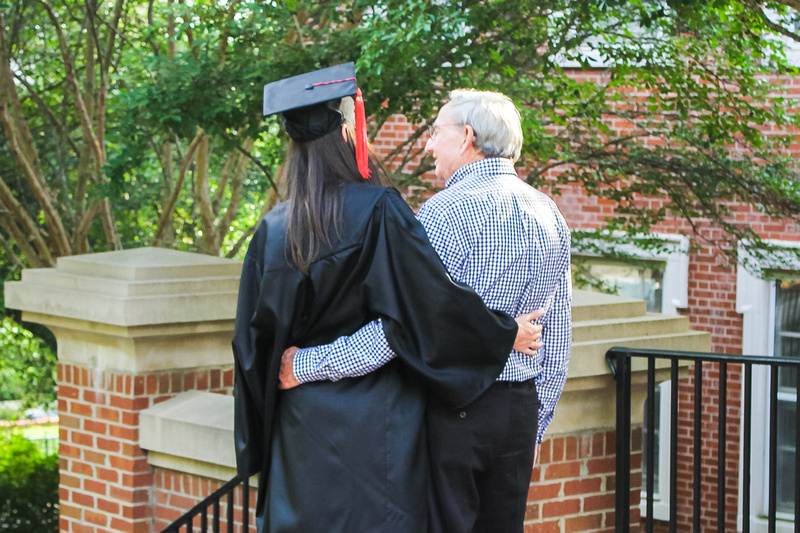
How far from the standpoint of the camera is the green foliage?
1121 cm

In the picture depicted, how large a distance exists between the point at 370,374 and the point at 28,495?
8.02 meters

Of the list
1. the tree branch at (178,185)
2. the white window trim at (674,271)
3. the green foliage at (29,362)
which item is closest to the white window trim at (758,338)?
the white window trim at (674,271)

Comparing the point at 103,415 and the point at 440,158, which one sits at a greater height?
the point at 440,158

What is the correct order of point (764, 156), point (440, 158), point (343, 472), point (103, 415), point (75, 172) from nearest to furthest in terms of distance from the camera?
point (343, 472), point (440, 158), point (103, 415), point (764, 156), point (75, 172)

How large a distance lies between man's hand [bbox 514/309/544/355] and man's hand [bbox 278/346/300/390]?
54cm

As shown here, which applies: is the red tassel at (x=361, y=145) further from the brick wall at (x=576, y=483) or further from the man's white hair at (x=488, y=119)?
the brick wall at (x=576, y=483)

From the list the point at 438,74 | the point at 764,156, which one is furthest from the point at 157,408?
the point at 764,156

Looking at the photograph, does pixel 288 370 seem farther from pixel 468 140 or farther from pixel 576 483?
pixel 576 483

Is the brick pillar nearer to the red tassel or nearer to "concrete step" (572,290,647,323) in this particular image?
"concrete step" (572,290,647,323)

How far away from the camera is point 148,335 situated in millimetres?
3543

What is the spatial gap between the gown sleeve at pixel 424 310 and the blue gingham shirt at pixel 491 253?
7cm

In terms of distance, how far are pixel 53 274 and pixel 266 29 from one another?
2.61m

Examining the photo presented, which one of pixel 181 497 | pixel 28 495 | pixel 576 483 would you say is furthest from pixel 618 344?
pixel 28 495

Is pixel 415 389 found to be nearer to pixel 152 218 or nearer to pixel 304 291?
pixel 304 291
